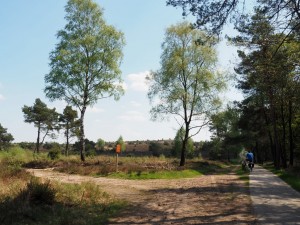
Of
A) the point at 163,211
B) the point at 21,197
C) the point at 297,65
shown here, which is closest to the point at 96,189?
the point at 163,211

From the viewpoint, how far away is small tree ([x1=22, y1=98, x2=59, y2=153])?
78.8 metres

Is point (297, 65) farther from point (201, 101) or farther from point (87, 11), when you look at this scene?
point (87, 11)

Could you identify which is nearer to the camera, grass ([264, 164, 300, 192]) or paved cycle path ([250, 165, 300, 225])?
paved cycle path ([250, 165, 300, 225])

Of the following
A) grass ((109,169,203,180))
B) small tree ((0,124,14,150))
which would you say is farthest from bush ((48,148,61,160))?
small tree ((0,124,14,150))

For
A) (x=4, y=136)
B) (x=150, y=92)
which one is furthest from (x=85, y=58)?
(x=4, y=136)

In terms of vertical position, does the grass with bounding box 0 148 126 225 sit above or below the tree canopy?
below

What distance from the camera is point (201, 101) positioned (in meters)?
34.3

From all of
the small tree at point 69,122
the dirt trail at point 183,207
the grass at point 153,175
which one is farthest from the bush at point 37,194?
the small tree at point 69,122

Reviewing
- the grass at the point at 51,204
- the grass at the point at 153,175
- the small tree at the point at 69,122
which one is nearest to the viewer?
the grass at the point at 51,204

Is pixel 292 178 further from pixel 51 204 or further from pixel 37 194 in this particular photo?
pixel 37 194

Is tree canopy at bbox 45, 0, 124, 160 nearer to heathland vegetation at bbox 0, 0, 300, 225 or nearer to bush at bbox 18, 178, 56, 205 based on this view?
heathland vegetation at bbox 0, 0, 300, 225

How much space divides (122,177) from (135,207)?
11.6m

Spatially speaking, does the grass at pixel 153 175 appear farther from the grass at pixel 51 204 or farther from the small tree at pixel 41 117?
the small tree at pixel 41 117

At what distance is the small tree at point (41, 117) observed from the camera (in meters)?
78.8
